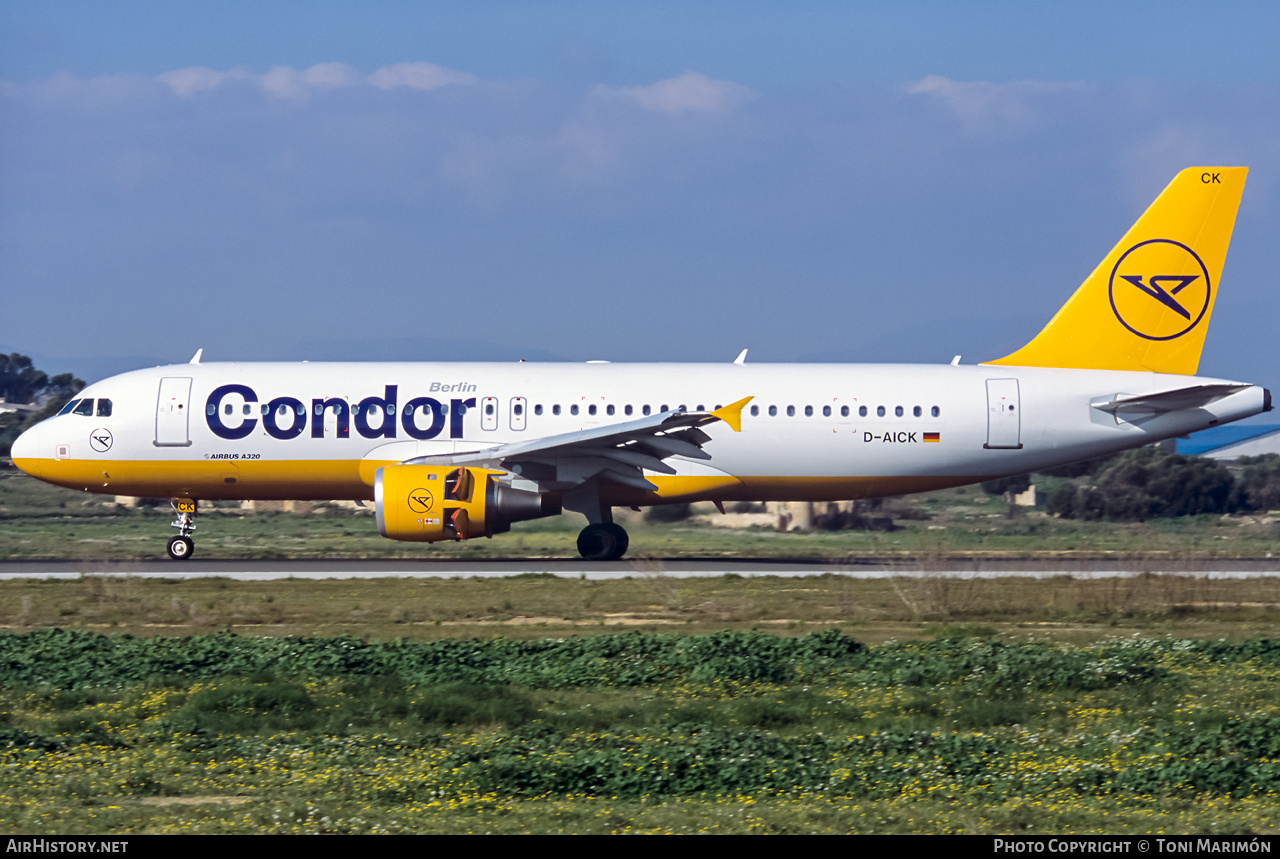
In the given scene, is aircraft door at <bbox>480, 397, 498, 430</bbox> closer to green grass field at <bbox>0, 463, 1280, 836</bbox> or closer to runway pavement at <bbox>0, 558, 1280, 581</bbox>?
runway pavement at <bbox>0, 558, 1280, 581</bbox>

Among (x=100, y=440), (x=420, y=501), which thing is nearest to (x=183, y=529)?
(x=100, y=440)

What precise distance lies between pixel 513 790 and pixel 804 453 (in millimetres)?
17810

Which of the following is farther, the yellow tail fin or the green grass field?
the yellow tail fin

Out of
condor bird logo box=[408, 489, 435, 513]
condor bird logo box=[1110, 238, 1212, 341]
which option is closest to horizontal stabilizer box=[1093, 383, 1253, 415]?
condor bird logo box=[1110, 238, 1212, 341]

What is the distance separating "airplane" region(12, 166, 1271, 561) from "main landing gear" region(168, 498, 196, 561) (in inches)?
2.0

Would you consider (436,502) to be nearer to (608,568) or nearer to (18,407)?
(608,568)

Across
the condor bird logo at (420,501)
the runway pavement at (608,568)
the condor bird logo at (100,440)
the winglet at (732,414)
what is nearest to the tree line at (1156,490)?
the runway pavement at (608,568)

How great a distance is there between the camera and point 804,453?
86.4 ft

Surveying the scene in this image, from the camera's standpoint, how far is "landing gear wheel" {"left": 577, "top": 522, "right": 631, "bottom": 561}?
26516 mm

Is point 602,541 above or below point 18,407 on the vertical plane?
below

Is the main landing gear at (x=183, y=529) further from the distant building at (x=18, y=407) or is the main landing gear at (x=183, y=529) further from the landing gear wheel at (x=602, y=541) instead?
the distant building at (x=18, y=407)

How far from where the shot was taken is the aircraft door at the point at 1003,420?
26.6m

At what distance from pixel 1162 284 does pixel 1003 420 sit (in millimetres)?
4524

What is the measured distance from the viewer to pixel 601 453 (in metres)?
25.3
